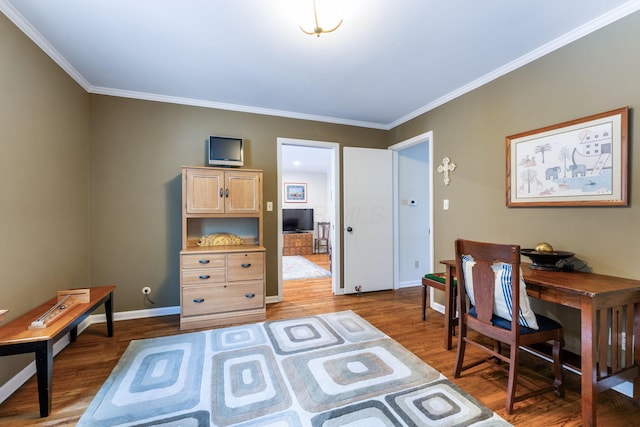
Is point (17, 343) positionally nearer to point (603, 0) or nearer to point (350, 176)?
point (350, 176)

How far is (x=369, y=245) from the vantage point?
4.02 metres

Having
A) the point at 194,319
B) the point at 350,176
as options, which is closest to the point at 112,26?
the point at 194,319

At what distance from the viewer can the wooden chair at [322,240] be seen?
772 cm

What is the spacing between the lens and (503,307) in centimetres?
172

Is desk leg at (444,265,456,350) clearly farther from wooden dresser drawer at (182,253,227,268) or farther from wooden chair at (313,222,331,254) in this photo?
wooden chair at (313,222,331,254)

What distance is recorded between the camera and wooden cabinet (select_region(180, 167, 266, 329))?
2791 mm

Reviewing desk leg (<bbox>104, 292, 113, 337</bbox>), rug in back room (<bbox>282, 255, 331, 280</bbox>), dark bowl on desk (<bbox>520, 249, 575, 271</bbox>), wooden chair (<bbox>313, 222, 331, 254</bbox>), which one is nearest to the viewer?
dark bowl on desk (<bbox>520, 249, 575, 271</bbox>)

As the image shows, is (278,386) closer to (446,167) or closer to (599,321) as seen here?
(599,321)

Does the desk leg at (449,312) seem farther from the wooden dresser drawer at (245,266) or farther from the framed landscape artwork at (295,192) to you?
the framed landscape artwork at (295,192)

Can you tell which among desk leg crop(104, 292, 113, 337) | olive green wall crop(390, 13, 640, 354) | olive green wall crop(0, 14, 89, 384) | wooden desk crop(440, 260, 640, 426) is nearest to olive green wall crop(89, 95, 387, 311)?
olive green wall crop(0, 14, 89, 384)

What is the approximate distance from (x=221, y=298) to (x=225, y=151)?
5.33ft

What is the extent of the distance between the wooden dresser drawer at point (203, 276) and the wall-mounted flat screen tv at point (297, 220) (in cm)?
470

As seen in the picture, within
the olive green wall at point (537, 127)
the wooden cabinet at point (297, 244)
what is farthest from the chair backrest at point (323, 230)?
the olive green wall at point (537, 127)

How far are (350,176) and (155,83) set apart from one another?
8.25ft
